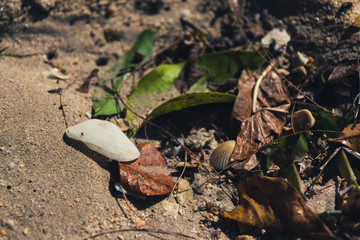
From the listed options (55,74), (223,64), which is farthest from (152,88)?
(55,74)

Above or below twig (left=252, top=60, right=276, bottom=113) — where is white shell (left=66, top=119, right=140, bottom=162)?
below

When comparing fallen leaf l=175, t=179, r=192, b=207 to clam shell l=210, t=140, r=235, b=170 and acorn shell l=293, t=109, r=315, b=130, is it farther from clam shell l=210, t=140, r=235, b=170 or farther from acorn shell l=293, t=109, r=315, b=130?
acorn shell l=293, t=109, r=315, b=130

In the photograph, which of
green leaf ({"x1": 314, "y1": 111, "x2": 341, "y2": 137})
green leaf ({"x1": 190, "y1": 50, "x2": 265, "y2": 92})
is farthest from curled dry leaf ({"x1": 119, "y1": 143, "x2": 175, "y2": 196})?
green leaf ({"x1": 314, "y1": 111, "x2": 341, "y2": 137})

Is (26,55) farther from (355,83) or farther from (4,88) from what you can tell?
(355,83)

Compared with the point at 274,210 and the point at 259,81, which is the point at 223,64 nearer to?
the point at 259,81

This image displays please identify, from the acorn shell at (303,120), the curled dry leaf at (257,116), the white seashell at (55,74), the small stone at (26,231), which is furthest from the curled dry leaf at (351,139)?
the white seashell at (55,74)

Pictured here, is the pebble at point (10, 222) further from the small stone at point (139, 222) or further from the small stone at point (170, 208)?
the small stone at point (170, 208)

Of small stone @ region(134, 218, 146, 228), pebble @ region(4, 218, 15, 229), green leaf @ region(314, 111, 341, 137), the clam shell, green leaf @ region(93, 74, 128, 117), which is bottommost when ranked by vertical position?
small stone @ region(134, 218, 146, 228)

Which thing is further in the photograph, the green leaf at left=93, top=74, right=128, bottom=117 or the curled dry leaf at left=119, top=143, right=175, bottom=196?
the green leaf at left=93, top=74, right=128, bottom=117
